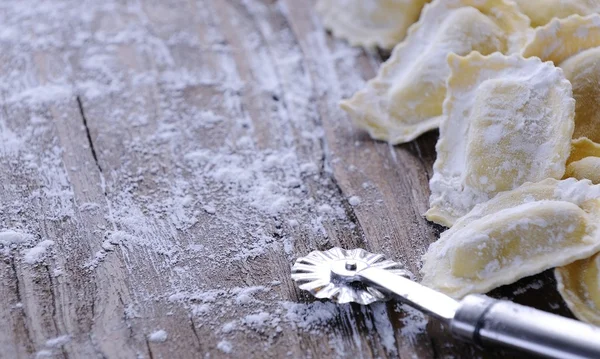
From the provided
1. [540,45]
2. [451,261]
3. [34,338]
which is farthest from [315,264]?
[540,45]

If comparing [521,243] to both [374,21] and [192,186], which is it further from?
[374,21]

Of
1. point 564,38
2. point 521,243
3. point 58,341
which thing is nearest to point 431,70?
point 564,38

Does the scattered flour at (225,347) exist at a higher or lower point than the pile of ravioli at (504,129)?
lower

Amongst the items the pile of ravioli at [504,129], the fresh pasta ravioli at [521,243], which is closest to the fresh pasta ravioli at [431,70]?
the pile of ravioli at [504,129]

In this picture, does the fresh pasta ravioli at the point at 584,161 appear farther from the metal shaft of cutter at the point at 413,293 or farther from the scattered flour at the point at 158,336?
the scattered flour at the point at 158,336

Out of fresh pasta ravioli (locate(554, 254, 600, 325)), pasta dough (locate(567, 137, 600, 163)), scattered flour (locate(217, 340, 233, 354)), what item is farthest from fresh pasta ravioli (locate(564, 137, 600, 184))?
scattered flour (locate(217, 340, 233, 354))

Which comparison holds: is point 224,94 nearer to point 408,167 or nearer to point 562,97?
point 408,167

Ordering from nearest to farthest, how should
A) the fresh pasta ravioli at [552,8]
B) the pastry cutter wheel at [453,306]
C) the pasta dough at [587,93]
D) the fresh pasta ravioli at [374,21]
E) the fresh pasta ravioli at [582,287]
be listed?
1. the pastry cutter wheel at [453,306]
2. the fresh pasta ravioli at [582,287]
3. the pasta dough at [587,93]
4. the fresh pasta ravioli at [552,8]
5. the fresh pasta ravioli at [374,21]

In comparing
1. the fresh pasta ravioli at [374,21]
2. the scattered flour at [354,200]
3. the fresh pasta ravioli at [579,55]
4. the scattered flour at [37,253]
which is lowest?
the scattered flour at [354,200]
